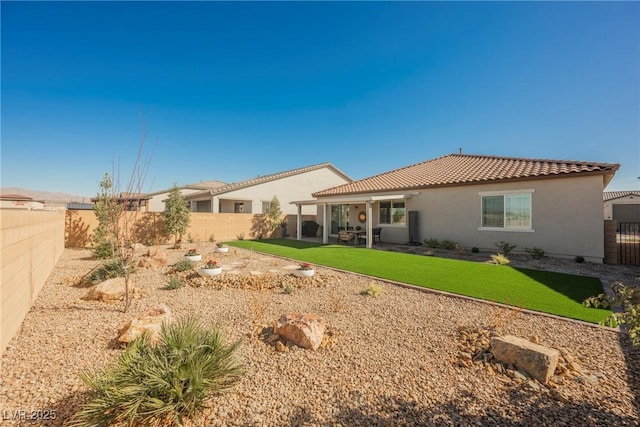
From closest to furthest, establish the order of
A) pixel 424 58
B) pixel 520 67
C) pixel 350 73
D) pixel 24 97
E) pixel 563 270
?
pixel 563 270 < pixel 24 97 < pixel 520 67 < pixel 424 58 < pixel 350 73

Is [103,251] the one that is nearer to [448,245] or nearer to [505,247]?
[448,245]

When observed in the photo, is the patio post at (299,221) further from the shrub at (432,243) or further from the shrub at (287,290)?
the shrub at (287,290)

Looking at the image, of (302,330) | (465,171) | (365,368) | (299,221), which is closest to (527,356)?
(365,368)

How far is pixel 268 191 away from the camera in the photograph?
2409 centimetres

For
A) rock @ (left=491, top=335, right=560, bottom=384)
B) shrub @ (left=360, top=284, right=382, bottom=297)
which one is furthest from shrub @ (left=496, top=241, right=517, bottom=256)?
rock @ (left=491, top=335, right=560, bottom=384)

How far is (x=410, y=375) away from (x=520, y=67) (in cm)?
1445

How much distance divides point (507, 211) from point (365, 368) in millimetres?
12248

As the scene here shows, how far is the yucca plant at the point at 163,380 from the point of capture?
8.03ft

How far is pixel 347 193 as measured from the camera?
18922 mm

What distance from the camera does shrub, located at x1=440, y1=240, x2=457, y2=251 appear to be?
13.5m

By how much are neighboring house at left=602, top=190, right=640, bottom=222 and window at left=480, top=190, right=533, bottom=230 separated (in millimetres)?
30581

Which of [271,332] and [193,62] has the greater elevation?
[193,62]

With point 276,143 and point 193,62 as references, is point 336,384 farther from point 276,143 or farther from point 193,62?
point 276,143

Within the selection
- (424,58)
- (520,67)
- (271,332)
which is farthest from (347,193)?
(271,332)
